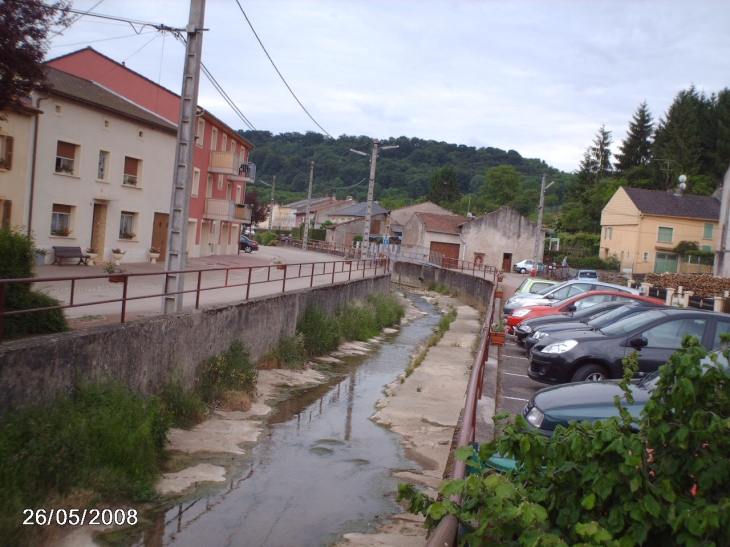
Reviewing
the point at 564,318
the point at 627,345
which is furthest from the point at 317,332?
the point at 627,345

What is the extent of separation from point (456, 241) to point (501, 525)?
220 ft

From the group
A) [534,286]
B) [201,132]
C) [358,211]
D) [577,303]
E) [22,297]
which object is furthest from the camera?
[358,211]

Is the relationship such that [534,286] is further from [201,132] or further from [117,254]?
[201,132]

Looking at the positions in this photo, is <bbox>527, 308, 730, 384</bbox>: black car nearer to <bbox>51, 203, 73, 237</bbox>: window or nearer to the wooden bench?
the wooden bench

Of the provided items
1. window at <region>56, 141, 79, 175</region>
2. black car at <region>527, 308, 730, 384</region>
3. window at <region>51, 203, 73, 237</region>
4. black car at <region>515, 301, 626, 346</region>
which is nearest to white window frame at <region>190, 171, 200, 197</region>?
window at <region>56, 141, 79, 175</region>

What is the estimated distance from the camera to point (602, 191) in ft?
253

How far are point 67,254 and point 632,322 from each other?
23245 millimetres

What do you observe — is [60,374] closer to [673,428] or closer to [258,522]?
[258,522]

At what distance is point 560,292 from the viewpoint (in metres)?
21.2

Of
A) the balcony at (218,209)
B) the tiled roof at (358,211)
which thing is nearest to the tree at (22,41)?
the balcony at (218,209)

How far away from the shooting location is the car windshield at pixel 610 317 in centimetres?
1209

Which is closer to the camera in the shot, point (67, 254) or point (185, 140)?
point (185, 140)

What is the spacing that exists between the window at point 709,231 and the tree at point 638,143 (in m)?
28.0

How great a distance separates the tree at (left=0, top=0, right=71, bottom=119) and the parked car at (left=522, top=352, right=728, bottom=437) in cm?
1394
